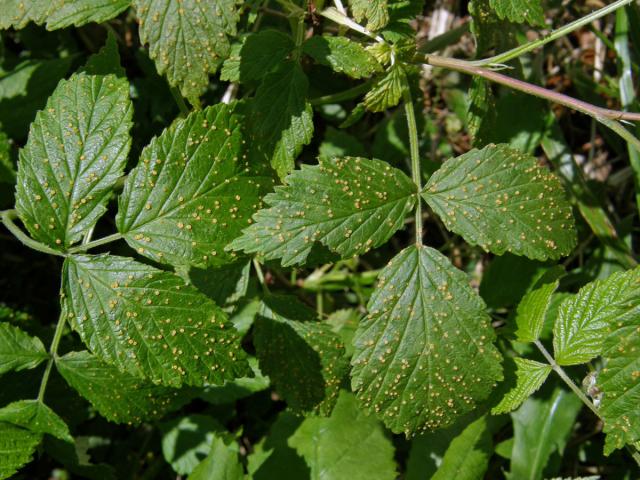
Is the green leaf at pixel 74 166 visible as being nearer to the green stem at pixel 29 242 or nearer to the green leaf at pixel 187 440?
the green stem at pixel 29 242

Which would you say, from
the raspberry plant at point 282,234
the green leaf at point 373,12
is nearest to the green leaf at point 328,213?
the raspberry plant at point 282,234

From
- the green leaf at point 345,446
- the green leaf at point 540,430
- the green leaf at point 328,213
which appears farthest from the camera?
the green leaf at point 540,430

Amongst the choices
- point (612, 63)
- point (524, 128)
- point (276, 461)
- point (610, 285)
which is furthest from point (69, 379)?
point (612, 63)

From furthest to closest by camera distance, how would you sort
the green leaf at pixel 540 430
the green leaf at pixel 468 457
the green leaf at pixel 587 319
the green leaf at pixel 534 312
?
the green leaf at pixel 540 430 < the green leaf at pixel 468 457 < the green leaf at pixel 534 312 < the green leaf at pixel 587 319

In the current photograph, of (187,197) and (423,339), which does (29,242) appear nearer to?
(187,197)

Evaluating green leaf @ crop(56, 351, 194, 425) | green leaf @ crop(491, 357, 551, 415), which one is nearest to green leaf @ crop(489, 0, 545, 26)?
green leaf @ crop(491, 357, 551, 415)

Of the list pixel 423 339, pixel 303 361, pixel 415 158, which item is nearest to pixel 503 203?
pixel 415 158
